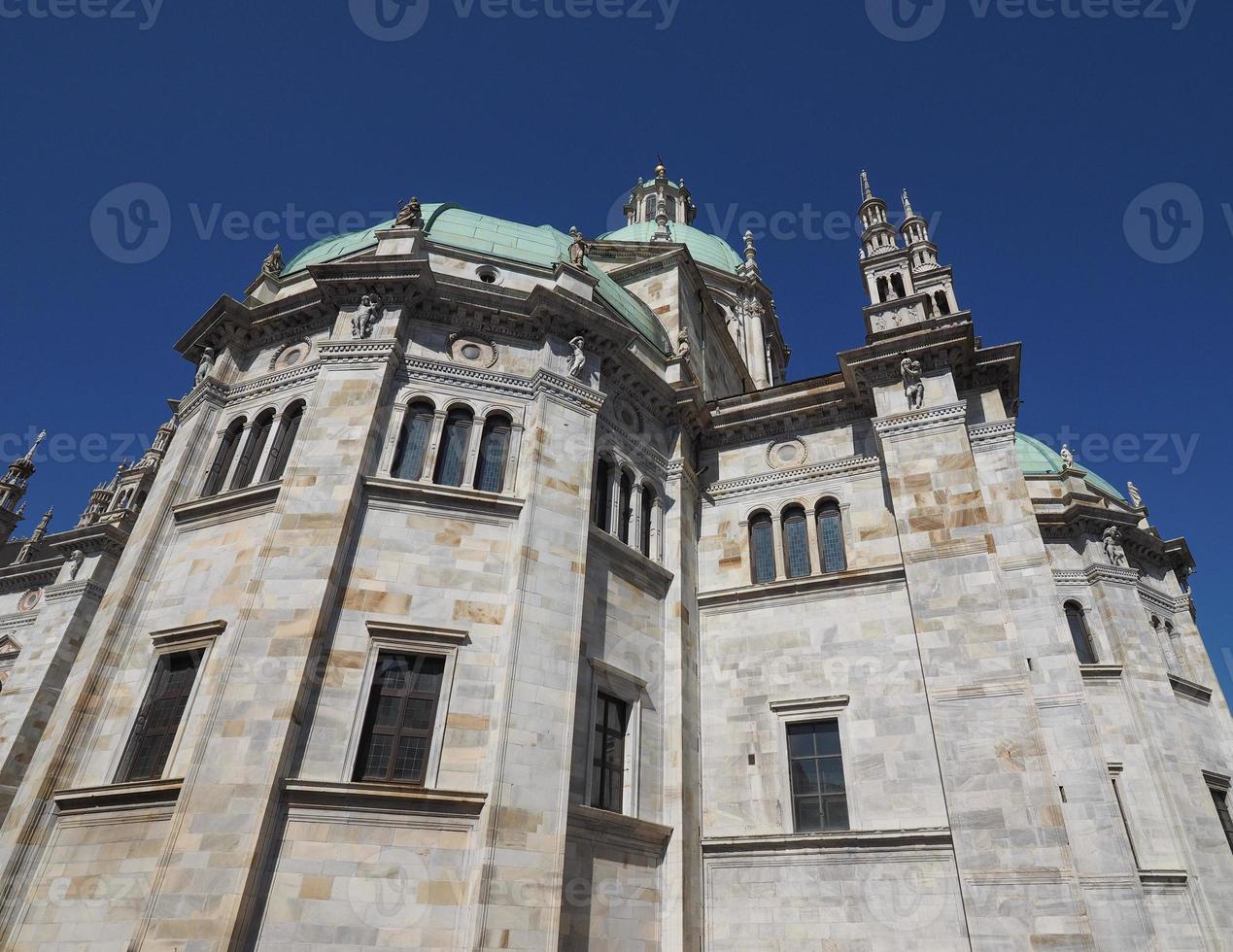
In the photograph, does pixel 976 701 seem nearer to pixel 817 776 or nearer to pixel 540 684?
pixel 817 776

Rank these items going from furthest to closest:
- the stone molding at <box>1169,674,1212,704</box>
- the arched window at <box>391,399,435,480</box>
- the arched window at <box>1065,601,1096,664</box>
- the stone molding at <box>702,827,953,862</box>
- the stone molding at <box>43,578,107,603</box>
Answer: the stone molding at <box>43,578,107,603</box>
the arched window at <box>1065,601,1096,664</box>
the stone molding at <box>1169,674,1212,704</box>
the arched window at <box>391,399,435,480</box>
the stone molding at <box>702,827,953,862</box>

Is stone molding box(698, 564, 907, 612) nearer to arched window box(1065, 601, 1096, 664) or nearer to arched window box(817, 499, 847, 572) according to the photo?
arched window box(817, 499, 847, 572)

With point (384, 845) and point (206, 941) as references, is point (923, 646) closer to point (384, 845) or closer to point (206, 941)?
point (384, 845)

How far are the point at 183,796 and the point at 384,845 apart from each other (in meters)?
3.71

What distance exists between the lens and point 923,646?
18.1 metres

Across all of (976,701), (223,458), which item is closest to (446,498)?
(223,458)

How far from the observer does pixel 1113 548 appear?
3075 centimetres

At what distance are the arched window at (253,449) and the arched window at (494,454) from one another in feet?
18.5

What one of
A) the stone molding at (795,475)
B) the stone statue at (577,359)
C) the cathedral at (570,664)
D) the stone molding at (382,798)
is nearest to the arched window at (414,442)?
the cathedral at (570,664)

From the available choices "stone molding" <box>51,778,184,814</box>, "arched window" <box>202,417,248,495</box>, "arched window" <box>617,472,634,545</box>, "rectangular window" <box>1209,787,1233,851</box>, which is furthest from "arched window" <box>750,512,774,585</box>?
"rectangular window" <box>1209,787,1233,851</box>

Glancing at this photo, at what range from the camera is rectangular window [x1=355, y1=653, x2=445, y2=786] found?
15180 mm

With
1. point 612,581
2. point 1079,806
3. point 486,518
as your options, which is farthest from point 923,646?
point 486,518

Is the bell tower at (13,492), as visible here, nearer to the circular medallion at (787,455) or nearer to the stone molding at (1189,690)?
the circular medallion at (787,455)

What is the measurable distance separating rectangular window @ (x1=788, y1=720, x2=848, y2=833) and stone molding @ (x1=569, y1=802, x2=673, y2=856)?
138 inches
